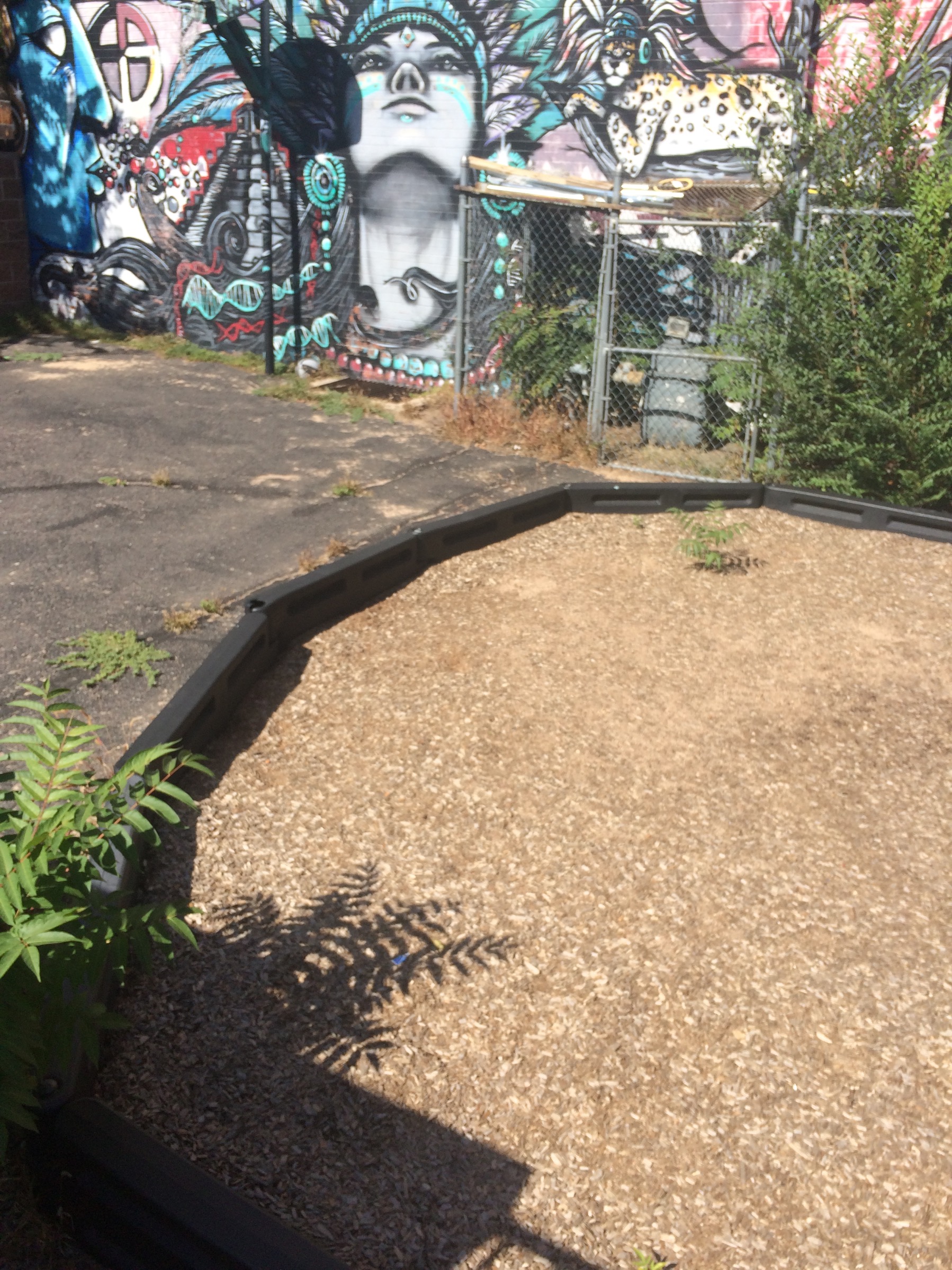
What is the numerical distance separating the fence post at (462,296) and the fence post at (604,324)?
1.24 metres

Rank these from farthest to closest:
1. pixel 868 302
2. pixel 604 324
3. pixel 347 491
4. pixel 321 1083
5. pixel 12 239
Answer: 1. pixel 12 239
2. pixel 604 324
3. pixel 347 491
4. pixel 868 302
5. pixel 321 1083

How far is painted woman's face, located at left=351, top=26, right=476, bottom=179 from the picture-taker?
11438 millimetres

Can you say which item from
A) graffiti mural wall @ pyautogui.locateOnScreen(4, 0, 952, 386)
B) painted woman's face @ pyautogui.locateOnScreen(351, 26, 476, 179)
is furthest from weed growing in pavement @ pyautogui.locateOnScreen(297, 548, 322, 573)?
painted woman's face @ pyautogui.locateOnScreen(351, 26, 476, 179)

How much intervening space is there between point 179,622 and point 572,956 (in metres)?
3.14

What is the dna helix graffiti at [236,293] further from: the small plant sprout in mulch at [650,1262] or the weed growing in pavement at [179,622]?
the small plant sprout in mulch at [650,1262]

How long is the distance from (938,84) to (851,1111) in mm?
7737

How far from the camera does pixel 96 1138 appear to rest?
9.04 ft

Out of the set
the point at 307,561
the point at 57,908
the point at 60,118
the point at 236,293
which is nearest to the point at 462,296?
the point at 236,293

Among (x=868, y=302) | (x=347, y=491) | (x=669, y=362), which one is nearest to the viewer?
(x=868, y=302)

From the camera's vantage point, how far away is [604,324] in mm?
9422

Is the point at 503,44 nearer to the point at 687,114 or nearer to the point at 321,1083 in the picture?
the point at 687,114

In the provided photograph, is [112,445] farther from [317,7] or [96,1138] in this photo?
[96,1138]

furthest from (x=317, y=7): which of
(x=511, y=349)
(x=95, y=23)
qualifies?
(x=511, y=349)

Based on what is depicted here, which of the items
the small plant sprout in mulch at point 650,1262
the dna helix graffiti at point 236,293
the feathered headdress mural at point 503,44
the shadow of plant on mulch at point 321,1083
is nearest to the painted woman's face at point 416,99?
the feathered headdress mural at point 503,44
